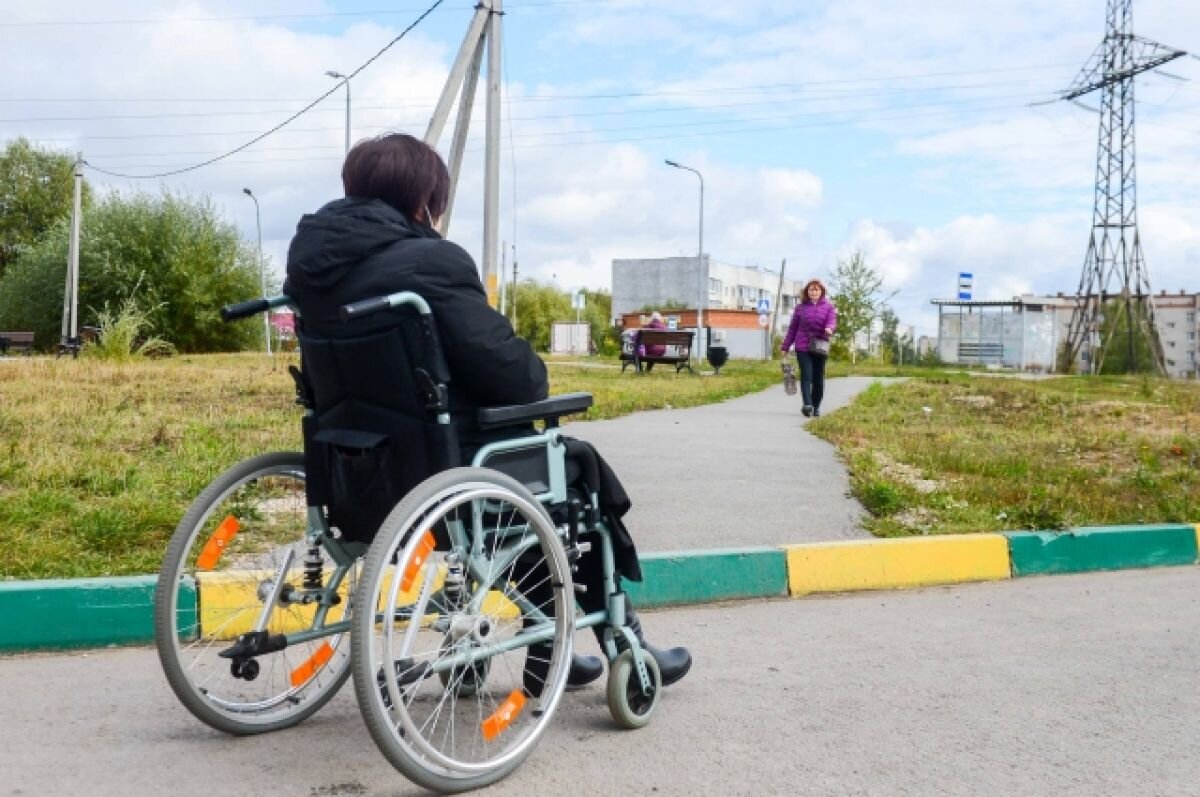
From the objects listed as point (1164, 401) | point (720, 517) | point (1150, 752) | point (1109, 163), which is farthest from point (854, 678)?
point (1109, 163)

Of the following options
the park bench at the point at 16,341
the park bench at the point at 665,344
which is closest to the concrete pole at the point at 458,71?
the park bench at the point at 665,344

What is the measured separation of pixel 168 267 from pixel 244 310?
166 ft

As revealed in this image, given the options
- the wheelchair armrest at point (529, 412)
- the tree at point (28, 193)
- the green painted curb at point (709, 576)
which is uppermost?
the tree at point (28, 193)

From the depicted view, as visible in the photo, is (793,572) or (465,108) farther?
(465,108)

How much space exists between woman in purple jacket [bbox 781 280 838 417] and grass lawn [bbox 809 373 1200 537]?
0.50 m

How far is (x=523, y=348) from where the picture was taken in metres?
3.15

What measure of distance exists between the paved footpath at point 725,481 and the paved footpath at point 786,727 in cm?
127

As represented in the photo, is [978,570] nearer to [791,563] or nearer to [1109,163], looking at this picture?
[791,563]

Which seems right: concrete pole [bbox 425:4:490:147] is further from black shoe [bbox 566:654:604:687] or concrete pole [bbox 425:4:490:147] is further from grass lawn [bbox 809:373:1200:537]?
black shoe [bbox 566:654:604:687]

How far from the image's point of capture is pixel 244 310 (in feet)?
11.2

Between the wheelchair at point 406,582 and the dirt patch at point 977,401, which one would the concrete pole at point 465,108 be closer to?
the dirt patch at point 977,401

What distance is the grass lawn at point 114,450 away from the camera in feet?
16.3

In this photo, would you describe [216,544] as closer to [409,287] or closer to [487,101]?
[409,287]

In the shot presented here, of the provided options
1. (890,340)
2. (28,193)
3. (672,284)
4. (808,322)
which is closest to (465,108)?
(808,322)
